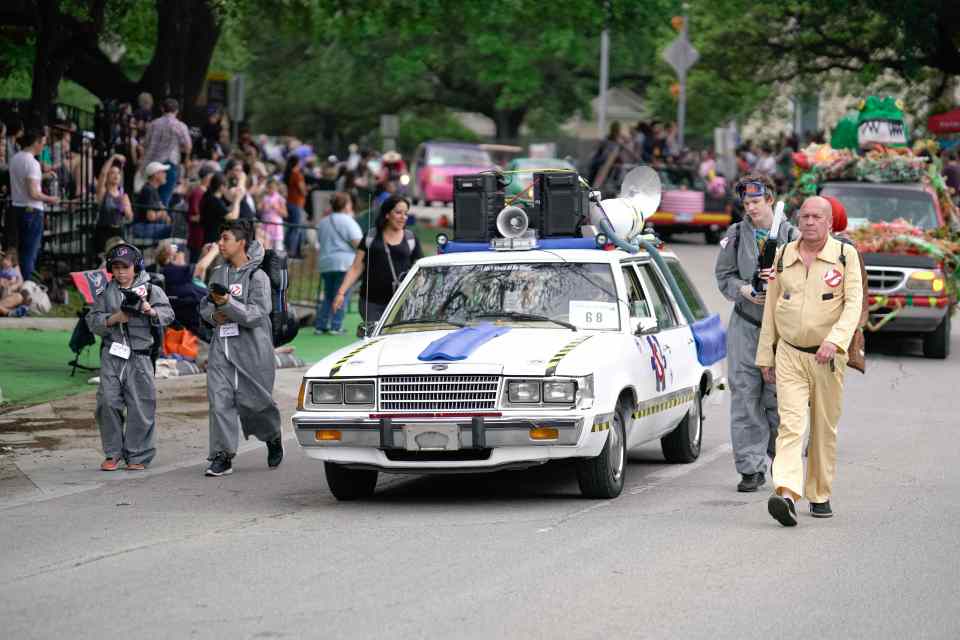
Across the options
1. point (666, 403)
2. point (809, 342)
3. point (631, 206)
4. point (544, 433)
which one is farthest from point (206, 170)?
point (809, 342)

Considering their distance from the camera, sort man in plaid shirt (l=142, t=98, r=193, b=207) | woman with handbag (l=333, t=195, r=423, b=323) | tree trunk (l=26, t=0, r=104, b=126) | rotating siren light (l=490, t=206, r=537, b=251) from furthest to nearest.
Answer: man in plaid shirt (l=142, t=98, r=193, b=207) → tree trunk (l=26, t=0, r=104, b=126) → woman with handbag (l=333, t=195, r=423, b=323) → rotating siren light (l=490, t=206, r=537, b=251)

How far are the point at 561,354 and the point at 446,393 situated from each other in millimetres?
732

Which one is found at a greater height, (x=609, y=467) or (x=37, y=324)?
(x=609, y=467)

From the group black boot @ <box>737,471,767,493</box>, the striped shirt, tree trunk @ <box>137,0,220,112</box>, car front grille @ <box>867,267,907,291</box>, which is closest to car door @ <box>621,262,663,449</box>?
black boot @ <box>737,471,767,493</box>

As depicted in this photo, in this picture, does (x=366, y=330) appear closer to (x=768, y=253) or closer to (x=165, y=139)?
(x=768, y=253)

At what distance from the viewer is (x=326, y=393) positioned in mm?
10234

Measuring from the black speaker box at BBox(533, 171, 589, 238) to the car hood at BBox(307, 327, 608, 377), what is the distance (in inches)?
51.7

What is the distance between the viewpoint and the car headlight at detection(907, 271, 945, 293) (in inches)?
775

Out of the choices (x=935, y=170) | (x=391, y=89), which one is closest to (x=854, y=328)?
(x=935, y=170)

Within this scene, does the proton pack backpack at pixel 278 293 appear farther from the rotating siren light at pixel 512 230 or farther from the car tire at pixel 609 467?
the car tire at pixel 609 467

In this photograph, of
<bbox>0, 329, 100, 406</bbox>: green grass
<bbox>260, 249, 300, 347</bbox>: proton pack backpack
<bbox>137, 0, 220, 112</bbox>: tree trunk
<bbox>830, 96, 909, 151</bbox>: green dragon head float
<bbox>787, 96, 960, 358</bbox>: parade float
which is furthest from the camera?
<bbox>137, 0, 220, 112</bbox>: tree trunk

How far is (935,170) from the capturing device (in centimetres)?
2184

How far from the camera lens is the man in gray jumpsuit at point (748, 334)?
1079 cm

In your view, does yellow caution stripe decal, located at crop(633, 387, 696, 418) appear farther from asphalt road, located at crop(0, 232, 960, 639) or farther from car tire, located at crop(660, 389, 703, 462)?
asphalt road, located at crop(0, 232, 960, 639)
